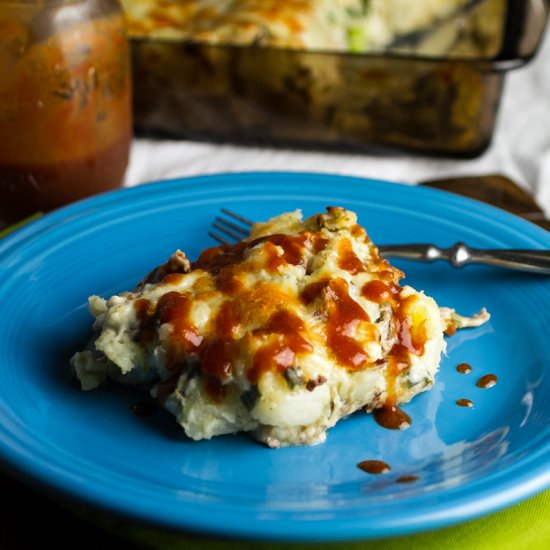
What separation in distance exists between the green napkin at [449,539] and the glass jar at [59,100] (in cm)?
124

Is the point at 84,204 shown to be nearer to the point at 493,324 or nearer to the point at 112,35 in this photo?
the point at 112,35

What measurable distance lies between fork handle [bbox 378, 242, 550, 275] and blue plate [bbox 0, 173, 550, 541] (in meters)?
0.03

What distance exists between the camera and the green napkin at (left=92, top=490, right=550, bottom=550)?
1.41 m

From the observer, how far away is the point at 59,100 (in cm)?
239

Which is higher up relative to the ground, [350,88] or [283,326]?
[283,326]

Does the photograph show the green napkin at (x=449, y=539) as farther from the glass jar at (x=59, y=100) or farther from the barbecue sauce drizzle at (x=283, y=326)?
the glass jar at (x=59, y=100)

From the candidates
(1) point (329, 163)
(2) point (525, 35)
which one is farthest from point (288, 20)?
(2) point (525, 35)

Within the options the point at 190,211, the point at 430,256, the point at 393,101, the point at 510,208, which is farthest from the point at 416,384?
the point at 393,101

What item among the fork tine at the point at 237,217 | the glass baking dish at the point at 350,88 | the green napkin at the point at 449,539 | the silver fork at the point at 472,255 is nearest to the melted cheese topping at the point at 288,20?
the glass baking dish at the point at 350,88

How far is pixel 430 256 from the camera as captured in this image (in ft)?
6.63

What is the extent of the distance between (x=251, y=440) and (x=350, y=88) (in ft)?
5.71

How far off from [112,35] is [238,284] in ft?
3.75

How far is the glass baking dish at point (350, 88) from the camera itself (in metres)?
2.93

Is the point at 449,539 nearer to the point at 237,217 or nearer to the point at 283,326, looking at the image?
the point at 283,326
